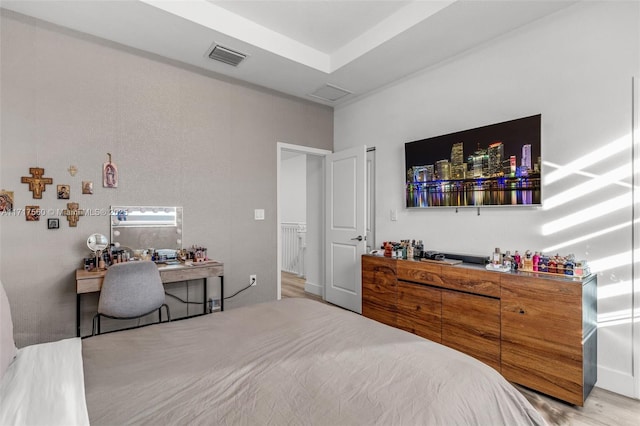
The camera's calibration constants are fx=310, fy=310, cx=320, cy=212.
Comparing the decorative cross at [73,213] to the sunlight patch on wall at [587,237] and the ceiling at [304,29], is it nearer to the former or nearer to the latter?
the ceiling at [304,29]

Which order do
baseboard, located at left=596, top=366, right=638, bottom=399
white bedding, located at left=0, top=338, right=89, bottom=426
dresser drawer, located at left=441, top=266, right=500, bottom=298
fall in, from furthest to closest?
dresser drawer, located at left=441, top=266, right=500, bottom=298, baseboard, located at left=596, top=366, right=638, bottom=399, white bedding, located at left=0, top=338, right=89, bottom=426

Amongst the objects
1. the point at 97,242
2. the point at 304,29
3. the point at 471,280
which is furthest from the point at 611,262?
the point at 97,242

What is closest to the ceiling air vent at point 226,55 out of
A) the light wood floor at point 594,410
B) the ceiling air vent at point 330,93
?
the ceiling air vent at point 330,93

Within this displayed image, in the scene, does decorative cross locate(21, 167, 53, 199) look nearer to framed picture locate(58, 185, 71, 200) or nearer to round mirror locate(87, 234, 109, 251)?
framed picture locate(58, 185, 71, 200)

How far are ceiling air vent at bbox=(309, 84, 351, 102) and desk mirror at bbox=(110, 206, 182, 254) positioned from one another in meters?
2.15

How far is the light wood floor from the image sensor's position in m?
1.82

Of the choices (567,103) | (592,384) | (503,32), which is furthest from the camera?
(503,32)

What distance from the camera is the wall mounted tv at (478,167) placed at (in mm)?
2469

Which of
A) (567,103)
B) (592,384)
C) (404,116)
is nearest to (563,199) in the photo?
(567,103)

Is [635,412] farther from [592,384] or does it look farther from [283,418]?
[283,418]

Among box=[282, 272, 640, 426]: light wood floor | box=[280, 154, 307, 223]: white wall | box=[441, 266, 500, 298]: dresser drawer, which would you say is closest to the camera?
box=[282, 272, 640, 426]: light wood floor

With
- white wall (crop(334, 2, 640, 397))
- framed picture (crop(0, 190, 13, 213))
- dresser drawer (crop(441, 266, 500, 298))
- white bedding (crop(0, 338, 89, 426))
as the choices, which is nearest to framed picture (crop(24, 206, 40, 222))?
framed picture (crop(0, 190, 13, 213))

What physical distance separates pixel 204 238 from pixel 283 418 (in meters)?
2.63

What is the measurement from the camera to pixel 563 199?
2352 mm
